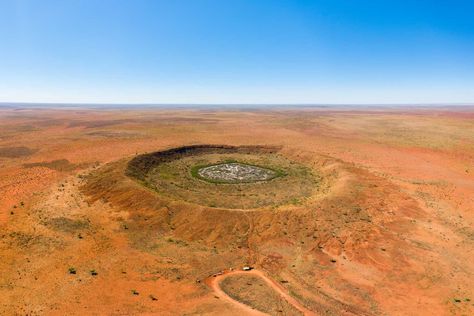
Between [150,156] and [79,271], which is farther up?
[150,156]

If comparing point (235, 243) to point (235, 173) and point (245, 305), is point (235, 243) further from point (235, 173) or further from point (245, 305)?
point (235, 173)

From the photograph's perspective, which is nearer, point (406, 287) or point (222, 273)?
point (406, 287)

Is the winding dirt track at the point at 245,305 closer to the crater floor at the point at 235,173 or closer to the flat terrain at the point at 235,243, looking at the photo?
the flat terrain at the point at 235,243

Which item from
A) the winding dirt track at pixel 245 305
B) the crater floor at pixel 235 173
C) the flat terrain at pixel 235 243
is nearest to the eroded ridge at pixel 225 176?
the crater floor at pixel 235 173

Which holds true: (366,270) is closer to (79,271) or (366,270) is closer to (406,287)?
(406,287)

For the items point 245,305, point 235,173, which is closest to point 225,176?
point 235,173

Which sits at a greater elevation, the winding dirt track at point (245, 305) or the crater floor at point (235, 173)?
the crater floor at point (235, 173)

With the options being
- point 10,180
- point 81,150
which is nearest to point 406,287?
point 10,180

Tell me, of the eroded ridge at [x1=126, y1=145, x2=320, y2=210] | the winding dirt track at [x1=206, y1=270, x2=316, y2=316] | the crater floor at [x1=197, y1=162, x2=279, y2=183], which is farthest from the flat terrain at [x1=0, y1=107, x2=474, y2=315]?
the crater floor at [x1=197, y1=162, x2=279, y2=183]

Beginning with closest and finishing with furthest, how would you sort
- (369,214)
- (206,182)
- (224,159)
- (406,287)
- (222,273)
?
(406,287) < (222,273) < (369,214) < (206,182) < (224,159)

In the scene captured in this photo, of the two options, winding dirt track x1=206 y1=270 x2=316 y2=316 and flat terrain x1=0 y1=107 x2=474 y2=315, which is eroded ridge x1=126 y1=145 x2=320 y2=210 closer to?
flat terrain x1=0 y1=107 x2=474 y2=315

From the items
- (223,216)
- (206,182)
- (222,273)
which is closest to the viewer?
(222,273)
